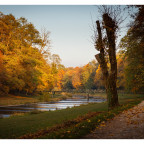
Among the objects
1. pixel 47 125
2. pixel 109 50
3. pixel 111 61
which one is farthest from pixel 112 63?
pixel 47 125

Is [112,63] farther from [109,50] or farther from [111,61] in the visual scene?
[109,50]

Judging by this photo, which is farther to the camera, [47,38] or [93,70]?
[93,70]

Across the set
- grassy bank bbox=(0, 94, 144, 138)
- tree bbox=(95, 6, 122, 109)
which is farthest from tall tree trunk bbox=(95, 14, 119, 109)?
grassy bank bbox=(0, 94, 144, 138)

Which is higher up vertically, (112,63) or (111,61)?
(111,61)

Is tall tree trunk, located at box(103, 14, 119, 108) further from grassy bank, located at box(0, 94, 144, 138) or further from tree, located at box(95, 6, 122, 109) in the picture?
grassy bank, located at box(0, 94, 144, 138)

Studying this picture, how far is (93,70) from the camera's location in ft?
213

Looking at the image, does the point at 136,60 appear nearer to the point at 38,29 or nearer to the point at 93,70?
the point at 38,29
